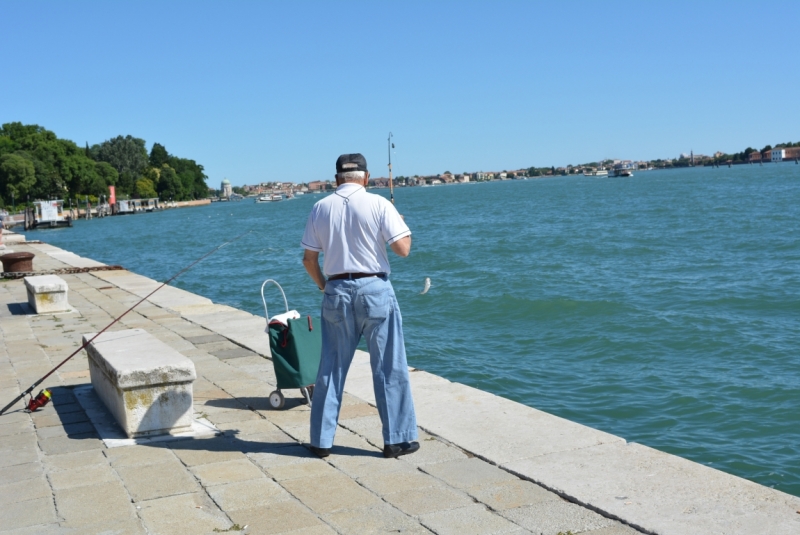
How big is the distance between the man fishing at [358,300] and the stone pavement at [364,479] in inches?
9.9

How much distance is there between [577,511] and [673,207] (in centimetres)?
5727

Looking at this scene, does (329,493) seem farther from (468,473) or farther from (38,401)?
(38,401)

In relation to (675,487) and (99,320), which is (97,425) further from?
(99,320)

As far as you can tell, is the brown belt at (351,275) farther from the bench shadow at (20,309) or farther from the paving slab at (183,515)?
the bench shadow at (20,309)

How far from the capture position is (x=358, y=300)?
4.79 meters

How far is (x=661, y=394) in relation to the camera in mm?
10273

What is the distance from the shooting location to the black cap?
16.3ft

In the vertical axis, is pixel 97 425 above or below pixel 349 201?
below

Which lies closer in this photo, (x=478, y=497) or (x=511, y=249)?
(x=478, y=497)

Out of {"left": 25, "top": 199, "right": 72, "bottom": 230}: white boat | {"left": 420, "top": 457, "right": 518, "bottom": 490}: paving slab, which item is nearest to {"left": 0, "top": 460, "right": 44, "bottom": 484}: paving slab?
{"left": 420, "top": 457, "right": 518, "bottom": 490}: paving slab

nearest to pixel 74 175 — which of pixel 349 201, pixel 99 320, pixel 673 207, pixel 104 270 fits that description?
pixel 673 207

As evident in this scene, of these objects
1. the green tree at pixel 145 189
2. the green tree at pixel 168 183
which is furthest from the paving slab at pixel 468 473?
the green tree at pixel 168 183

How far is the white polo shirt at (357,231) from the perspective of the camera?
4828 millimetres

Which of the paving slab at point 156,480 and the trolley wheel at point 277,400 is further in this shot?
the trolley wheel at point 277,400
